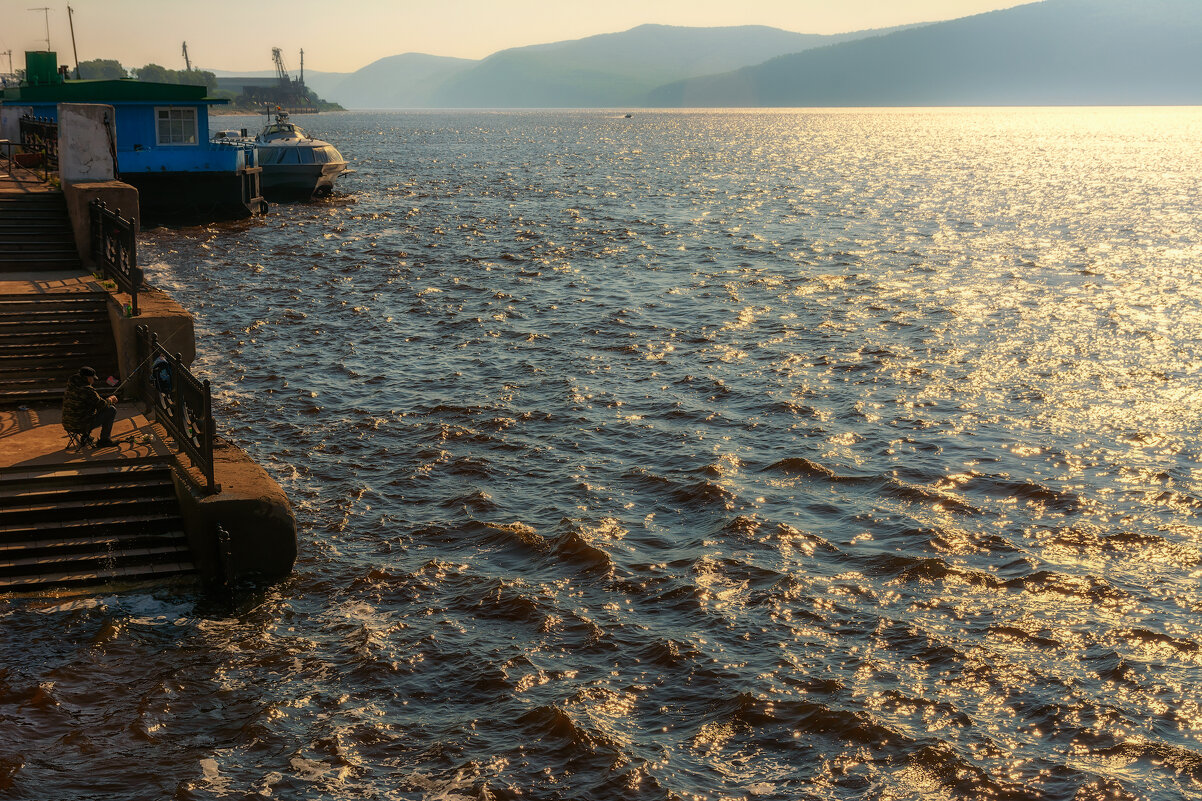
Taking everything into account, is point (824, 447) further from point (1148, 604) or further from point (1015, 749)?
point (1015, 749)

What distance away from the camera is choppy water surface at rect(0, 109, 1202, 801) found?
33.9 ft

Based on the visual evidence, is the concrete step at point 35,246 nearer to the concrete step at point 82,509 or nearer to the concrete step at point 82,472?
the concrete step at point 82,472

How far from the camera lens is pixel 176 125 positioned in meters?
43.5

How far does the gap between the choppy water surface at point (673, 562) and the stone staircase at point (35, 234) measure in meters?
3.80

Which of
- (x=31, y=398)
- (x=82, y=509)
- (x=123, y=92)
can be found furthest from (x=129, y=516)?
(x=123, y=92)

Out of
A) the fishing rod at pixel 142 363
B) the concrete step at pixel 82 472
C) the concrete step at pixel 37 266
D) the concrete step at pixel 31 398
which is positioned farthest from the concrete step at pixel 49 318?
the concrete step at pixel 82 472

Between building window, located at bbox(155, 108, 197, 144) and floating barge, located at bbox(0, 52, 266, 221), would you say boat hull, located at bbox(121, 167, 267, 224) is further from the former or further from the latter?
building window, located at bbox(155, 108, 197, 144)

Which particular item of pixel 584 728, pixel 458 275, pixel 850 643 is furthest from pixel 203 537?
pixel 458 275

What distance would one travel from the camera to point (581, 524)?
15.6 meters

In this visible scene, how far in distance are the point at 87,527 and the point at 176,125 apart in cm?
3503

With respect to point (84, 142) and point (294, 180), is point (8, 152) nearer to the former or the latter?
point (84, 142)

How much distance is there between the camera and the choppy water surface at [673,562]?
33.9ft

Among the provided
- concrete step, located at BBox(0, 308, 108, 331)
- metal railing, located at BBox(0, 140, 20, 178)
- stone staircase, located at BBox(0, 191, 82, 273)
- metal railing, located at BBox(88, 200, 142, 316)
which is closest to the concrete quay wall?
metal railing, located at BBox(88, 200, 142, 316)

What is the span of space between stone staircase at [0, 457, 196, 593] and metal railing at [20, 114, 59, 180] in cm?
1627
